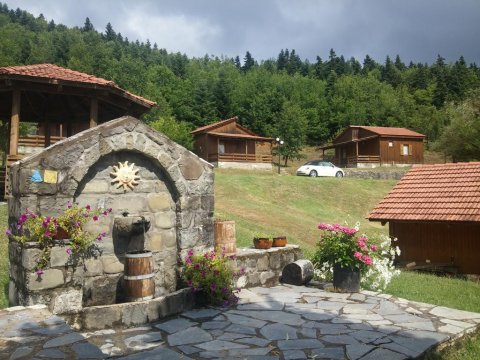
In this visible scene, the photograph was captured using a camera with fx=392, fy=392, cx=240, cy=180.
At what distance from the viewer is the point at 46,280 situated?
469cm

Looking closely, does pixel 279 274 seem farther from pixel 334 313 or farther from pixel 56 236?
pixel 56 236

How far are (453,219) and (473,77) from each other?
6382cm

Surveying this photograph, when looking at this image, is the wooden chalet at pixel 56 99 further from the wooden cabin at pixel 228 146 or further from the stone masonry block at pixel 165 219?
the wooden cabin at pixel 228 146

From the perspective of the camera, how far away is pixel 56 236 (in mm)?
4785

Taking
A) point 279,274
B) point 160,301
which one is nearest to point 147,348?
point 160,301

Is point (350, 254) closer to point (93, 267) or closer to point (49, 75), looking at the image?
point (93, 267)

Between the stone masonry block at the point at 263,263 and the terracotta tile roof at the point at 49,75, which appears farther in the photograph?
the terracotta tile roof at the point at 49,75

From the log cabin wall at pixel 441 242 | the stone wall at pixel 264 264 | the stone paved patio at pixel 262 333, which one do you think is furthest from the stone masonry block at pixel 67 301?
the log cabin wall at pixel 441 242

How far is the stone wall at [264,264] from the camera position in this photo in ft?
23.9

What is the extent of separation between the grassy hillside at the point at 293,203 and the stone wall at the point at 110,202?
4.89 m

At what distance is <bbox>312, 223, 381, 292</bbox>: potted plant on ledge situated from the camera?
23.5 ft

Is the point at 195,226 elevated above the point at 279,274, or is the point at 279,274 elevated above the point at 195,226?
the point at 195,226

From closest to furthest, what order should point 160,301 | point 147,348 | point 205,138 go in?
point 147,348
point 160,301
point 205,138

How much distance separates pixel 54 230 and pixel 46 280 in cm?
60
